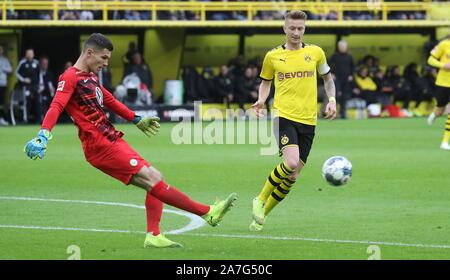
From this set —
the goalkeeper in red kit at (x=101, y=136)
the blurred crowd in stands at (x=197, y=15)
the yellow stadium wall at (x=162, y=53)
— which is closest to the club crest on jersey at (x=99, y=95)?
the goalkeeper in red kit at (x=101, y=136)

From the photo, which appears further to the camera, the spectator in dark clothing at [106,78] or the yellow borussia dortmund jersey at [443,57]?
the spectator in dark clothing at [106,78]

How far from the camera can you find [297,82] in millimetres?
11969

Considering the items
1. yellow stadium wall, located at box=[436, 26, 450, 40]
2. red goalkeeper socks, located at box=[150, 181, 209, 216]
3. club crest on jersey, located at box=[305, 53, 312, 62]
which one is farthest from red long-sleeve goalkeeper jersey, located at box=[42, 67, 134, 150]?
yellow stadium wall, located at box=[436, 26, 450, 40]

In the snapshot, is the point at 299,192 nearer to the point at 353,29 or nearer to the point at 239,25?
the point at 239,25

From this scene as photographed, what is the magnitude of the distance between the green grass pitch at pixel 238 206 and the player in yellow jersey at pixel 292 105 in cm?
43

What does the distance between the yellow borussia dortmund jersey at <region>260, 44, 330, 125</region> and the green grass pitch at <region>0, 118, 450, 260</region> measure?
4.06 feet

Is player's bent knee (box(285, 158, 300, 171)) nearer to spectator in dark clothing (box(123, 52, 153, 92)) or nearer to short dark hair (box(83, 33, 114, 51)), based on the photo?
short dark hair (box(83, 33, 114, 51))

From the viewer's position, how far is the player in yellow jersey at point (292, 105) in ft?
38.7

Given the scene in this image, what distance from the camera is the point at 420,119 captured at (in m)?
33.0

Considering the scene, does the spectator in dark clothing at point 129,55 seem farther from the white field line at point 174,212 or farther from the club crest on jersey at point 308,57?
the club crest on jersey at point 308,57

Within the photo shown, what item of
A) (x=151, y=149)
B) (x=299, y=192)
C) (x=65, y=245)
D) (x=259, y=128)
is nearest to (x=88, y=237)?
(x=65, y=245)

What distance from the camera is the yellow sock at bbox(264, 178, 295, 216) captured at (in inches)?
466

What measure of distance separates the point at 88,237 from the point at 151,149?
1129cm
